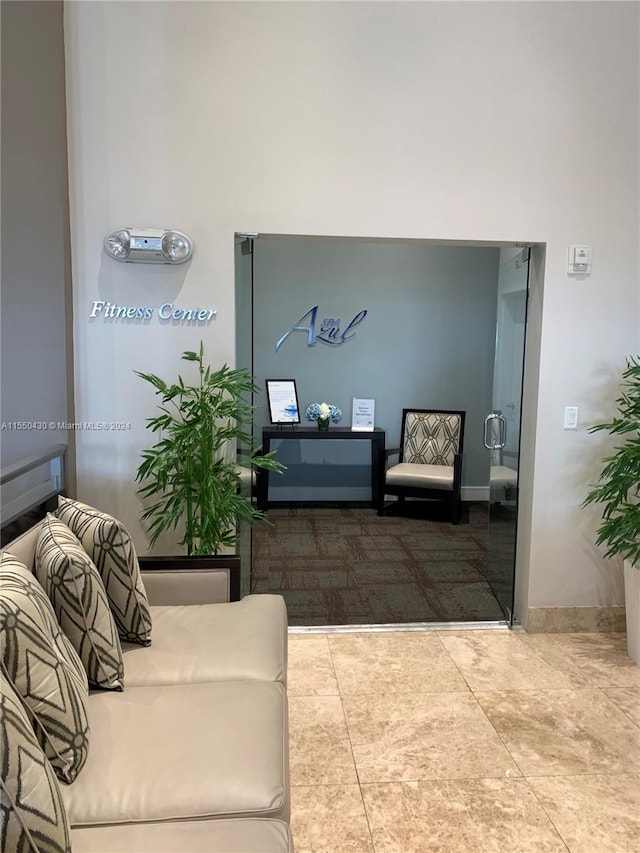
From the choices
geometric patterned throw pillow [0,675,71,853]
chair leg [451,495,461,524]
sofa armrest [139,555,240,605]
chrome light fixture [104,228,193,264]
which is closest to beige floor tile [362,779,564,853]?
sofa armrest [139,555,240,605]

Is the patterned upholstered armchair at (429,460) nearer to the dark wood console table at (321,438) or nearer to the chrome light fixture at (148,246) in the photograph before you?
the dark wood console table at (321,438)

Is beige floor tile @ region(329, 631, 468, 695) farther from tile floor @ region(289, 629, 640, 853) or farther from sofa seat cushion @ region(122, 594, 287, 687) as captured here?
sofa seat cushion @ region(122, 594, 287, 687)

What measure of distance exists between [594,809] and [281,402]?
14.2 ft

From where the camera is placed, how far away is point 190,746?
1.65 m

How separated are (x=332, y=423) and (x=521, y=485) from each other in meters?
2.76

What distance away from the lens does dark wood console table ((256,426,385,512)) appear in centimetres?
576

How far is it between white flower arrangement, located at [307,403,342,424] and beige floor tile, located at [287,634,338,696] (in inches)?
108

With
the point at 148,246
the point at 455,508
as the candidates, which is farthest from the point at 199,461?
the point at 455,508

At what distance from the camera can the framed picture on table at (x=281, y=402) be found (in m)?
5.98

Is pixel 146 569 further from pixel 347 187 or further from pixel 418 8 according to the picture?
pixel 418 8

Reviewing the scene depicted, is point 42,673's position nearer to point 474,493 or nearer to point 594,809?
point 594,809

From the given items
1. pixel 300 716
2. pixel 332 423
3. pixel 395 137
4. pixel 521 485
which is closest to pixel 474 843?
pixel 300 716

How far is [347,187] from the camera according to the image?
126 inches

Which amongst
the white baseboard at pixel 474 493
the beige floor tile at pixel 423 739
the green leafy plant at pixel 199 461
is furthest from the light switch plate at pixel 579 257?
the white baseboard at pixel 474 493
